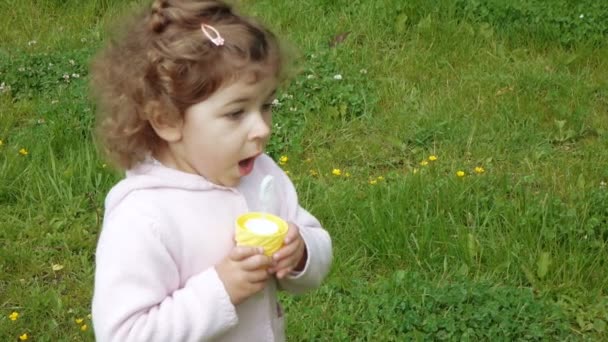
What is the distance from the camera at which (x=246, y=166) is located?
194 cm

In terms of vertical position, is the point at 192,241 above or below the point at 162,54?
below

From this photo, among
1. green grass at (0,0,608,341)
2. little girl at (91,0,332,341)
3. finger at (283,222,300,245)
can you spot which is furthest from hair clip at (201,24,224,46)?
green grass at (0,0,608,341)

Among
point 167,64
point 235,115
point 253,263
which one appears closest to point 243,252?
point 253,263

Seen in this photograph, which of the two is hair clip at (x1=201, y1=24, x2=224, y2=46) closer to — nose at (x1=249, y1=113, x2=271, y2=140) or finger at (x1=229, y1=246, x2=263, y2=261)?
nose at (x1=249, y1=113, x2=271, y2=140)

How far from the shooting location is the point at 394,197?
3830 mm

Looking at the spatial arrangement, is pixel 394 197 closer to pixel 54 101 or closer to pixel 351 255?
pixel 351 255

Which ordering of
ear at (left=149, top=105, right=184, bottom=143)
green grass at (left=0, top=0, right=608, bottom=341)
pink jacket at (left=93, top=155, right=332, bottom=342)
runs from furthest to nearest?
green grass at (left=0, top=0, right=608, bottom=341) → ear at (left=149, top=105, right=184, bottom=143) → pink jacket at (left=93, top=155, right=332, bottom=342)

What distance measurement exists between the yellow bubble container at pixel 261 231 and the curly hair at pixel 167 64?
238mm

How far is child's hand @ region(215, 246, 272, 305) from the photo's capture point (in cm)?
180

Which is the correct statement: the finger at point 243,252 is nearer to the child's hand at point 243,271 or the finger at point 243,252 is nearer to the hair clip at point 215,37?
the child's hand at point 243,271

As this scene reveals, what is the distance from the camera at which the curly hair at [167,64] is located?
1.83 metres

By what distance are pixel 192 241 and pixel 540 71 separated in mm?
3513

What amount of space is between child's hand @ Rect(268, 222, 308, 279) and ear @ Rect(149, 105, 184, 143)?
0.28m

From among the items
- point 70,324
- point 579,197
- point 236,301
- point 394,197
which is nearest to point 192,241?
point 236,301
